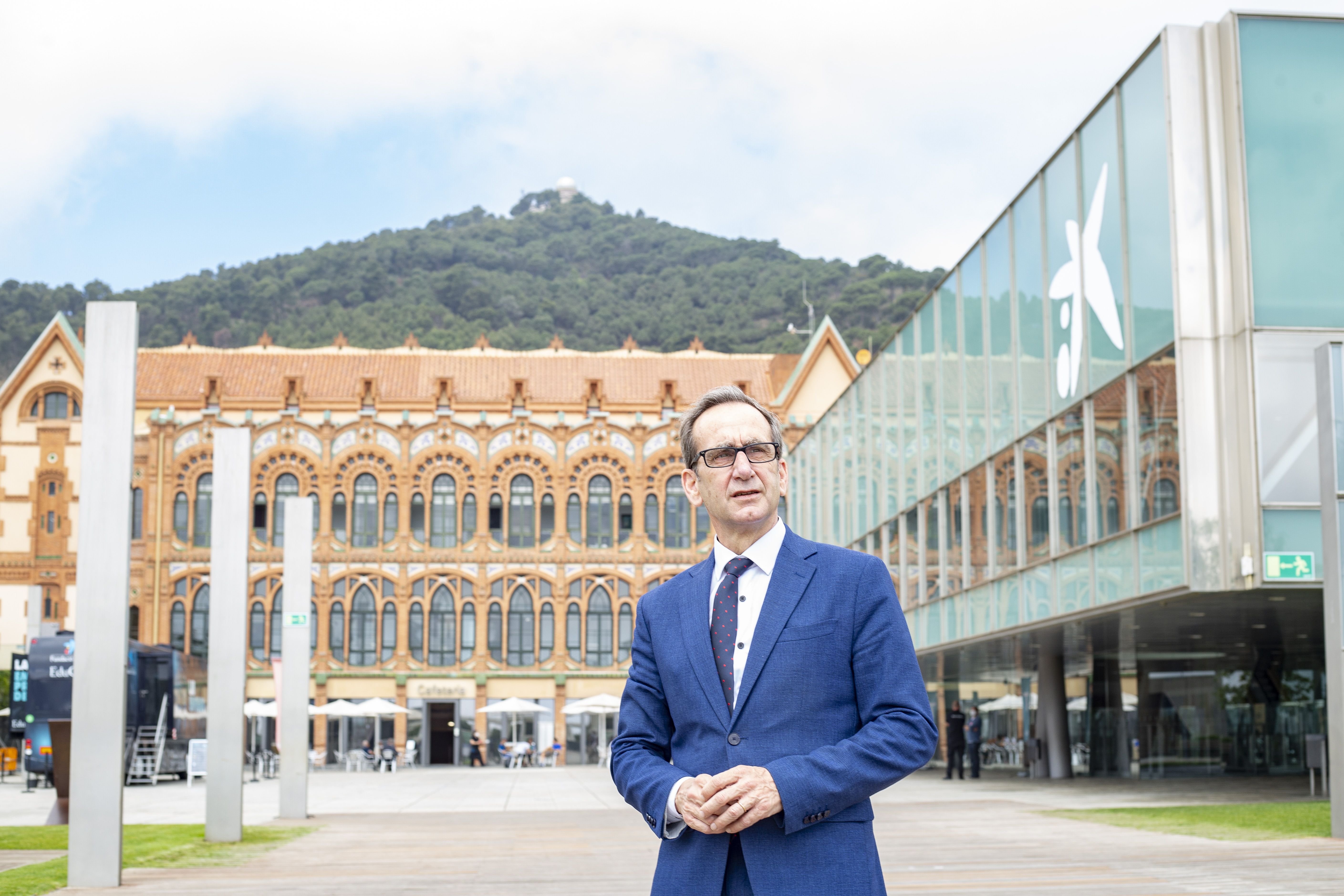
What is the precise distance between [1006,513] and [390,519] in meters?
35.8

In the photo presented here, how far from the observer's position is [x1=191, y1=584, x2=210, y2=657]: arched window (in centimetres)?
5516

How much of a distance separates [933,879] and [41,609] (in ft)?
179

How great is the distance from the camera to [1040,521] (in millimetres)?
23719

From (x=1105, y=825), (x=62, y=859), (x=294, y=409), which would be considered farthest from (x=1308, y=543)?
(x=294, y=409)

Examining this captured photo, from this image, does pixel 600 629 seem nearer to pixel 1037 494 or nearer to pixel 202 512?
pixel 202 512

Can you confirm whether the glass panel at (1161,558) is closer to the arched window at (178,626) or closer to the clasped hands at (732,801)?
the clasped hands at (732,801)

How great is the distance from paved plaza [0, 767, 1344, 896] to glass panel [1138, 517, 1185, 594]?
10.9 feet

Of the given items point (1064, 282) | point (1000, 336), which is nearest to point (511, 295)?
point (1000, 336)

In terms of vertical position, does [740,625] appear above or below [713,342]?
below

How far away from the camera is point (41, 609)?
57.9 metres

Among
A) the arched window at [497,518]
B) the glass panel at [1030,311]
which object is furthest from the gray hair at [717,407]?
the arched window at [497,518]

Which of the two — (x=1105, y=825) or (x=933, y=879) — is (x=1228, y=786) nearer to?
(x=1105, y=825)

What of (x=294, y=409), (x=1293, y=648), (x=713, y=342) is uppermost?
(x=713, y=342)

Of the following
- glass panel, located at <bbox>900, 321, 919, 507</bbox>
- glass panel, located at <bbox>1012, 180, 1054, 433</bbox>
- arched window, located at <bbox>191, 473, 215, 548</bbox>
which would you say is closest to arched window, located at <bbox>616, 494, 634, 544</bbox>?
arched window, located at <bbox>191, 473, 215, 548</bbox>
